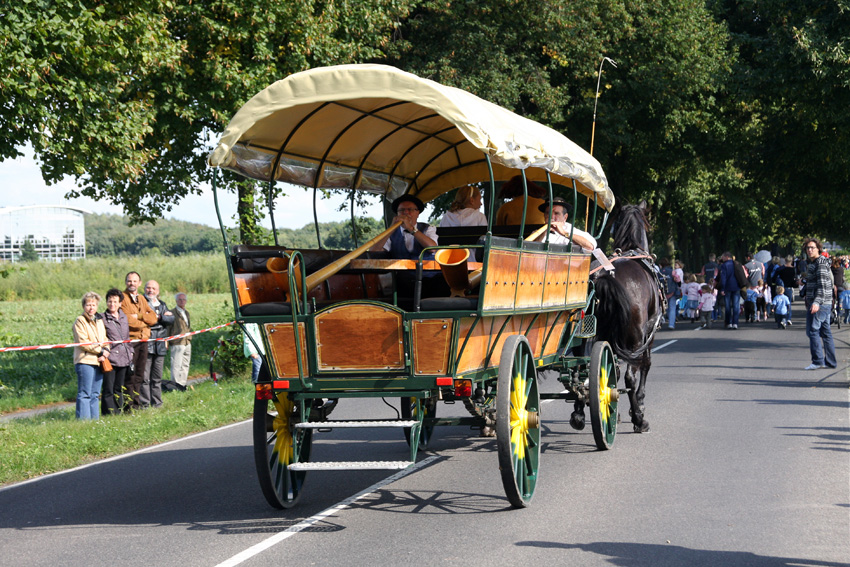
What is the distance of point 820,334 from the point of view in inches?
638

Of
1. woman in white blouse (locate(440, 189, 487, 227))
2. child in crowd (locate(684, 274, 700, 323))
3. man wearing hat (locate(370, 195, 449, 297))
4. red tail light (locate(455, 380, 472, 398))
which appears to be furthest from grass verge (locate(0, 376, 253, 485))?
child in crowd (locate(684, 274, 700, 323))

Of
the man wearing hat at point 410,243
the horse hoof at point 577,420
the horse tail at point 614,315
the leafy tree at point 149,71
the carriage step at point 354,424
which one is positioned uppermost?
the leafy tree at point 149,71

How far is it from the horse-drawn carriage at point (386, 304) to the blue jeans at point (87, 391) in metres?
5.54

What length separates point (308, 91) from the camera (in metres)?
6.88

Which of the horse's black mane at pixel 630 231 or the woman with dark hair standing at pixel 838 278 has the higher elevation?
the horse's black mane at pixel 630 231

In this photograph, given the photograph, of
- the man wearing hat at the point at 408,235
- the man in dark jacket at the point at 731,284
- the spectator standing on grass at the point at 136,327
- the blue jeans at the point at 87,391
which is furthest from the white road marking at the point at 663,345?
the man wearing hat at the point at 408,235

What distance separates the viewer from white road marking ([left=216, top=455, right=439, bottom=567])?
5812 mm

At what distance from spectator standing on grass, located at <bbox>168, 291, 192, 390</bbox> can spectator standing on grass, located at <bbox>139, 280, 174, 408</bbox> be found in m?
0.29

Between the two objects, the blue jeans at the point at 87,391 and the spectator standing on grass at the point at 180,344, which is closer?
the blue jeans at the point at 87,391

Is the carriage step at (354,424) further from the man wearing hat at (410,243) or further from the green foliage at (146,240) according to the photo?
the green foliage at (146,240)

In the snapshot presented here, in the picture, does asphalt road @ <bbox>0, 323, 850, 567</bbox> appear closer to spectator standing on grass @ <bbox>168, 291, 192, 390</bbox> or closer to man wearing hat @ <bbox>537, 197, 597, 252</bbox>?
man wearing hat @ <bbox>537, 197, 597, 252</bbox>

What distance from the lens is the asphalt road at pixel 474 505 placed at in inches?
231

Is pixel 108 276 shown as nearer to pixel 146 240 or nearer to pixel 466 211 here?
pixel 466 211

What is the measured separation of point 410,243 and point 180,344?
877cm
